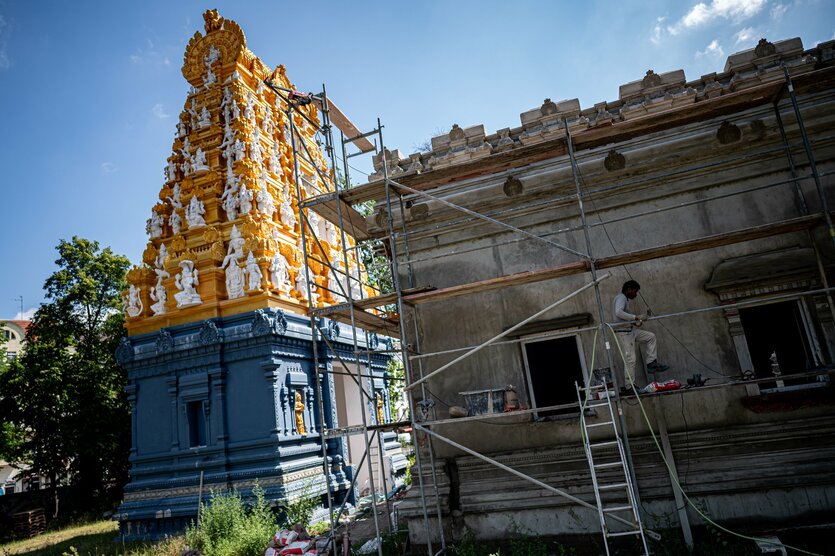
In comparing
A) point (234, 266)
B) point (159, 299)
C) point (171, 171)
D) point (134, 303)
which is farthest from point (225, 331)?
point (171, 171)

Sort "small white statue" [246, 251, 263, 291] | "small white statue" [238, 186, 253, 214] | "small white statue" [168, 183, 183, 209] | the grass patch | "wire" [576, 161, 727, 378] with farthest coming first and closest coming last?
1. "small white statue" [168, 183, 183, 209]
2. "small white statue" [238, 186, 253, 214]
3. "small white statue" [246, 251, 263, 291]
4. the grass patch
5. "wire" [576, 161, 727, 378]

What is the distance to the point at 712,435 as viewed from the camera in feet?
23.6

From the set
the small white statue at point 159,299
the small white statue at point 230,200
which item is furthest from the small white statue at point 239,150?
the small white statue at point 159,299

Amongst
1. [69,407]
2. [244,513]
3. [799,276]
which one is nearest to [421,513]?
[244,513]

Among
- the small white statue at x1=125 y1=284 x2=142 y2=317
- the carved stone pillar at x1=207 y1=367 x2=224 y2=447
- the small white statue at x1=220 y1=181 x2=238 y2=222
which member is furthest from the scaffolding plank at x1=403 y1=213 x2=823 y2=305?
the small white statue at x1=125 y1=284 x2=142 y2=317

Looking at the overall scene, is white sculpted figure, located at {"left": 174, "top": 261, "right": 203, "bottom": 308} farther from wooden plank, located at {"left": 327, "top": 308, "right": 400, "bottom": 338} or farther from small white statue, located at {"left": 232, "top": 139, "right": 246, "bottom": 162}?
wooden plank, located at {"left": 327, "top": 308, "right": 400, "bottom": 338}

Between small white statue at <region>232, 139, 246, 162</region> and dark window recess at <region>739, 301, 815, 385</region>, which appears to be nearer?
dark window recess at <region>739, 301, 815, 385</region>

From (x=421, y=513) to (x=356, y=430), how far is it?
1.70m

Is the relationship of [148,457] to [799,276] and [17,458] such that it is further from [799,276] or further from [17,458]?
[799,276]

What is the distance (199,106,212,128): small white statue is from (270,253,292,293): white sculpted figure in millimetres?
4866

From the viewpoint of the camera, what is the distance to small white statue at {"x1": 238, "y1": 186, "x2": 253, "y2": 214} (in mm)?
14203

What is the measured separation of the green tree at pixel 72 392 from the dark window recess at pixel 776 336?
63.0 feet

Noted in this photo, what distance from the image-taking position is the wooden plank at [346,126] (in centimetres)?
1087

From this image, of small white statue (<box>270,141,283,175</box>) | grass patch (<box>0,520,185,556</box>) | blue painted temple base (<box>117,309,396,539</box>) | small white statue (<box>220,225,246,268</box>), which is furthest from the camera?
small white statue (<box>270,141,283,175</box>)
